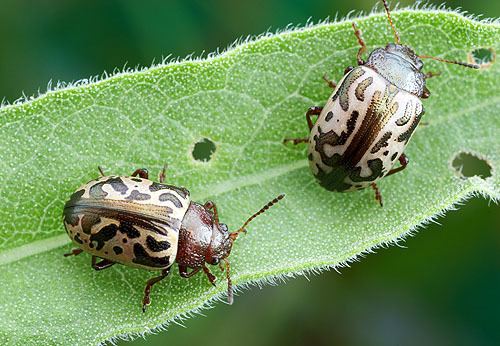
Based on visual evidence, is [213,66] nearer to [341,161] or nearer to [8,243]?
[341,161]

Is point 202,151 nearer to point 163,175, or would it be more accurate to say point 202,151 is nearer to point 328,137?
point 163,175

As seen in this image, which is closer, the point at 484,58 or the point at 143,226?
the point at 143,226

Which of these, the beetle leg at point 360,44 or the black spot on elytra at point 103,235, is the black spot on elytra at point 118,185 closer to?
the black spot on elytra at point 103,235

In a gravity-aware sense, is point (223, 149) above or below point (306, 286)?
above

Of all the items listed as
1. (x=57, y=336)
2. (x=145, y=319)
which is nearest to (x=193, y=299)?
(x=145, y=319)

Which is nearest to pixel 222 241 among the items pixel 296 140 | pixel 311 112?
pixel 296 140

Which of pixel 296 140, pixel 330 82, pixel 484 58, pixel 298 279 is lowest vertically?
pixel 298 279

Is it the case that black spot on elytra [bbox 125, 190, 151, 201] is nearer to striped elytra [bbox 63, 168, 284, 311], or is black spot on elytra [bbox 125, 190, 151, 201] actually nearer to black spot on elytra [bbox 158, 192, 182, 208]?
striped elytra [bbox 63, 168, 284, 311]
